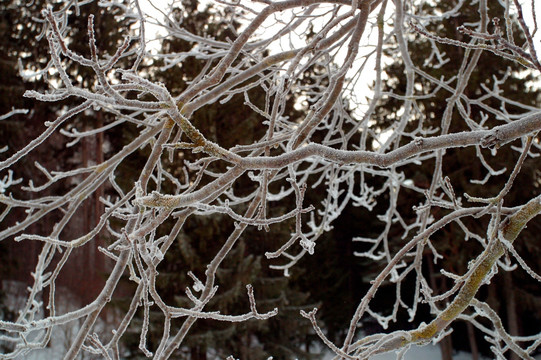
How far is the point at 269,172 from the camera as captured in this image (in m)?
2.42

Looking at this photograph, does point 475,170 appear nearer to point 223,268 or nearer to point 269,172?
point 223,268

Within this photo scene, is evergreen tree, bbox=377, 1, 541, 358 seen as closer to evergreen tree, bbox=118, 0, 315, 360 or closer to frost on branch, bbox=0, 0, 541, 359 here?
frost on branch, bbox=0, 0, 541, 359

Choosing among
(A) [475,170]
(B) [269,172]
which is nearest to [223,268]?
(A) [475,170]

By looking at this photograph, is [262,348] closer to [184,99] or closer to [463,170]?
[463,170]

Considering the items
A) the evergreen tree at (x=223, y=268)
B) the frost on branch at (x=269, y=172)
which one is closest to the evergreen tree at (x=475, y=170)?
the frost on branch at (x=269, y=172)

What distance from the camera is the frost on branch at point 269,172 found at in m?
1.50

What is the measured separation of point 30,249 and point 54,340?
2.54 m

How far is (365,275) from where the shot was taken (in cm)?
1309

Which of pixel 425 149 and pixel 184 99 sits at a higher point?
pixel 184 99

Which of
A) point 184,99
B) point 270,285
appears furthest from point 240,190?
point 184,99

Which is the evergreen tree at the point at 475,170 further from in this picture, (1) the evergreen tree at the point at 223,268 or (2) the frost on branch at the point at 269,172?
(1) the evergreen tree at the point at 223,268

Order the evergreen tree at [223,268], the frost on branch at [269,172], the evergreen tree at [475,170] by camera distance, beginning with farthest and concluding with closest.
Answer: the evergreen tree at [475,170]
the evergreen tree at [223,268]
the frost on branch at [269,172]

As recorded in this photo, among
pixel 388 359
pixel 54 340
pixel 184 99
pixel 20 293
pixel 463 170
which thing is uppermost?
pixel 184 99

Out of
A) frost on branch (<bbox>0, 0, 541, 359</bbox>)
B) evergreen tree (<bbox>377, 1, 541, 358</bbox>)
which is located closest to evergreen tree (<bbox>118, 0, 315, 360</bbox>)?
frost on branch (<bbox>0, 0, 541, 359</bbox>)
